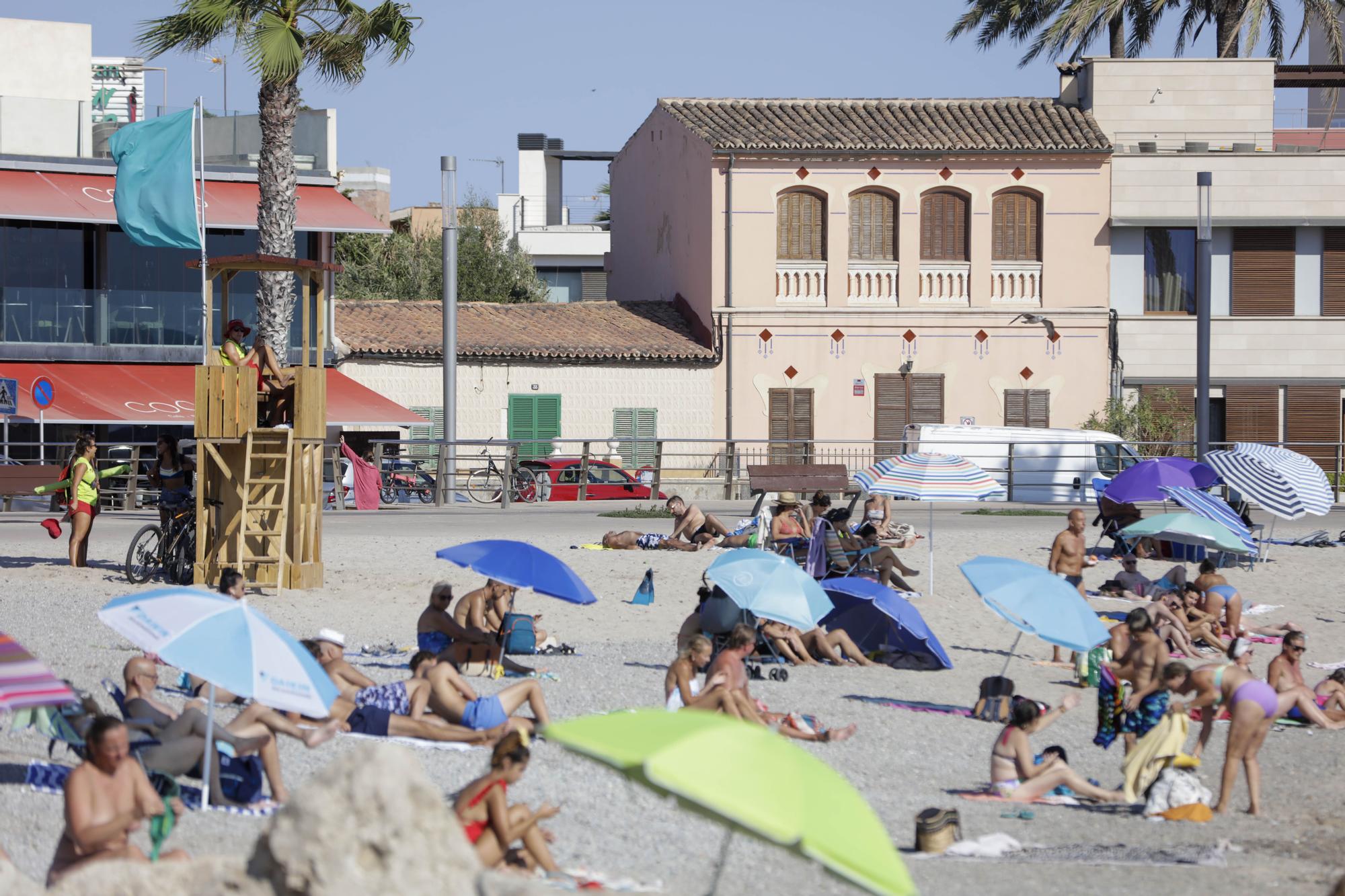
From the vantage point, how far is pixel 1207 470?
869 inches

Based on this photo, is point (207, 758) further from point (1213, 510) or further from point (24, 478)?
point (24, 478)

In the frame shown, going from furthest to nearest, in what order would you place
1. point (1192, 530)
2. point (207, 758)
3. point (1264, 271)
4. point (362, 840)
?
point (1264, 271) → point (1192, 530) → point (207, 758) → point (362, 840)

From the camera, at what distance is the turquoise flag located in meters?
19.2

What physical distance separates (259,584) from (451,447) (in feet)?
38.0

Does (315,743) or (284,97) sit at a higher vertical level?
(284,97)

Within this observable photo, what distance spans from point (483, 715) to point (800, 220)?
24.1 meters

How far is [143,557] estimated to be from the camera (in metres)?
16.9

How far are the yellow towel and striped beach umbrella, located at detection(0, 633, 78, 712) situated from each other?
6524 millimetres

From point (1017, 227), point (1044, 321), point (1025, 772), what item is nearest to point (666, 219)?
point (1017, 227)

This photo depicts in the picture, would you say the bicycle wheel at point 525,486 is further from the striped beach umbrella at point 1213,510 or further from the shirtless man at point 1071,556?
the shirtless man at point 1071,556

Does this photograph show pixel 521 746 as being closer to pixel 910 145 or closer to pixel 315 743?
pixel 315 743

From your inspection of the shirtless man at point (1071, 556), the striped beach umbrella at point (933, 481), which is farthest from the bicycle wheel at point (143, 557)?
the shirtless man at point (1071, 556)

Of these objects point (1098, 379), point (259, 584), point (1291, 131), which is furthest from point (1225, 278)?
point (259, 584)

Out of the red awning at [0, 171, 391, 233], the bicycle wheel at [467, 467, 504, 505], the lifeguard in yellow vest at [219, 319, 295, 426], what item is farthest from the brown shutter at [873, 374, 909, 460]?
the lifeguard in yellow vest at [219, 319, 295, 426]
